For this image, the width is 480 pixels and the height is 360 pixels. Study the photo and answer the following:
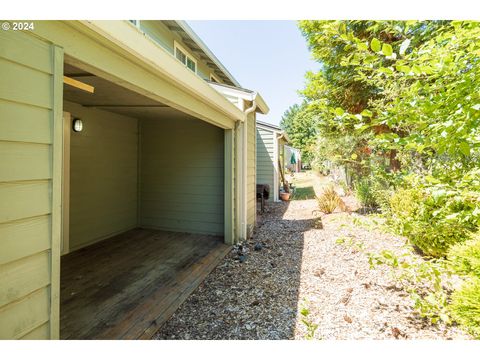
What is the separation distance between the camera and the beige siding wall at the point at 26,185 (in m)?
1.20

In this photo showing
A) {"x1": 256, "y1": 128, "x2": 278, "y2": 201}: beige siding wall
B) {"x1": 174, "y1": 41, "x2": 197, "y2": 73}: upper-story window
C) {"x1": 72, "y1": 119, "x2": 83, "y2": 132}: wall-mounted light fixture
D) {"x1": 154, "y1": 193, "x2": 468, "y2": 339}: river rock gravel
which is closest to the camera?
{"x1": 154, "y1": 193, "x2": 468, "y2": 339}: river rock gravel

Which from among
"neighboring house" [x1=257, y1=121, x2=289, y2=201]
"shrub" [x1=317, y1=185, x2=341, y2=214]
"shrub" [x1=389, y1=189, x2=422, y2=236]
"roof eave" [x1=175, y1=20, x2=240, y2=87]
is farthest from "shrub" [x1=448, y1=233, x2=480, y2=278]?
"neighboring house" [x1=257, y1=121, x2=289, y2=201]

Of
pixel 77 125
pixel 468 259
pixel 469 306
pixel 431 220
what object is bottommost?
pixel 469 306

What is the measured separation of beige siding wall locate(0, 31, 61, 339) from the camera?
120 cm

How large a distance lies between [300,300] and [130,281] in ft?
7.12

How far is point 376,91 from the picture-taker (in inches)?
274

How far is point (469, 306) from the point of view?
2.07 metres

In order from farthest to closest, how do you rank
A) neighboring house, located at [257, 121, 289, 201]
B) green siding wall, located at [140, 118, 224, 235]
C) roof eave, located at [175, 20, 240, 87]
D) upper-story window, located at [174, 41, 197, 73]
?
neighboring house, located at [257, 121, 289, 201], upper-story window, located at [174, 41, 197, 73], roof eave, located at [175, 20, 240, 87], green siding wall, located at [140, 118, 224, 235]

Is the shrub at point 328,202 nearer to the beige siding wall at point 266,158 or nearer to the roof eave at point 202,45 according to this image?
the beige siding wall at point 266,158

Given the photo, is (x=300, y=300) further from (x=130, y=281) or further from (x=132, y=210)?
(x=132, y=210)

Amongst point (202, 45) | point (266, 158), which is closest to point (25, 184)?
point (202, 45)

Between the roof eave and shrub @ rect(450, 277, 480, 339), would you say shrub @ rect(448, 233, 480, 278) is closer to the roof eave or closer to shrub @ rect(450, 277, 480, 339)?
shrub @ rect(450, 277, 480, 339)

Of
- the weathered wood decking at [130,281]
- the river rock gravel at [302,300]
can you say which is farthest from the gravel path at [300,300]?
the weathered wood decking at [130,281]

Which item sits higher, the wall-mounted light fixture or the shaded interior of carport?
the wall-mounted light fixture
